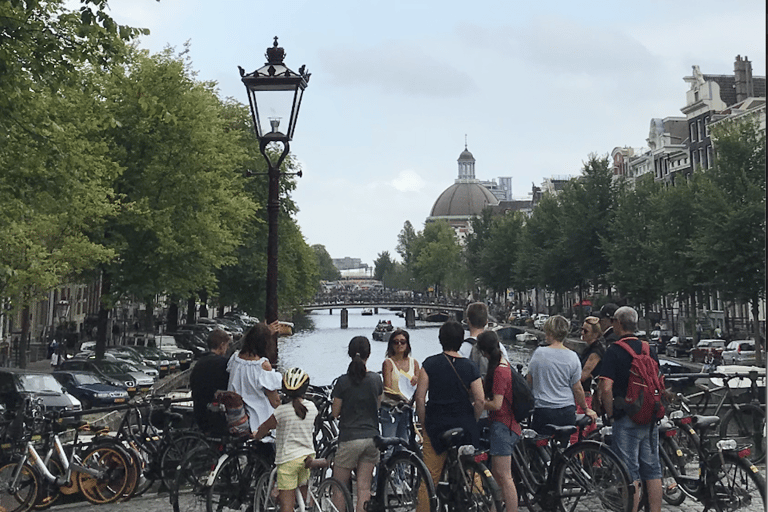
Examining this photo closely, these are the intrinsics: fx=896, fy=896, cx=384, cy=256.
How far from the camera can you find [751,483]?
825 cm

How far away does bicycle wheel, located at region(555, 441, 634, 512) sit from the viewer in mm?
7984

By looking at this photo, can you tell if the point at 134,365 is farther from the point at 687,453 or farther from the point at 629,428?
the point at 629,428

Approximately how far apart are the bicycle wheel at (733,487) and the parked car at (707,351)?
118ft

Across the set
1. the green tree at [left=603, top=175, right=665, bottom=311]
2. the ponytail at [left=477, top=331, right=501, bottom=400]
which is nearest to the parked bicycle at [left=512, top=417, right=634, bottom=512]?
the ponytail at [left=477, top=331, right=501, bottom=400]

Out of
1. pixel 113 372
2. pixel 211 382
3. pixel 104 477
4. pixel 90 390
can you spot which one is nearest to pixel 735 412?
pixel 211 382

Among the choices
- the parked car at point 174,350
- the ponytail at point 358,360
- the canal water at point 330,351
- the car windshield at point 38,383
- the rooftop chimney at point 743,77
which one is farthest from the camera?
the rooftop chimney at point 743,77

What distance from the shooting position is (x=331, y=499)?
796 centimetres

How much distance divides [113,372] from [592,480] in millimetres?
26483

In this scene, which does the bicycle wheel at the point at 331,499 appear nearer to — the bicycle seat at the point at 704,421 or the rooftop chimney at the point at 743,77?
the bicycle seat at the point at 704,421

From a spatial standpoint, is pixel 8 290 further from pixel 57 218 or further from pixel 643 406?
pixel 643 406

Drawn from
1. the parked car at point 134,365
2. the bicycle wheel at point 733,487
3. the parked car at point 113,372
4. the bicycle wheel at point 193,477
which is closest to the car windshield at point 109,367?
the parked car at point 113,372

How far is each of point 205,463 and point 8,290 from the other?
17509 mm

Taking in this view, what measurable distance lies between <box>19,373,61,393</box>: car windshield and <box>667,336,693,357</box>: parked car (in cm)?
3401

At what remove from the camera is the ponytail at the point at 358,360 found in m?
8.00
